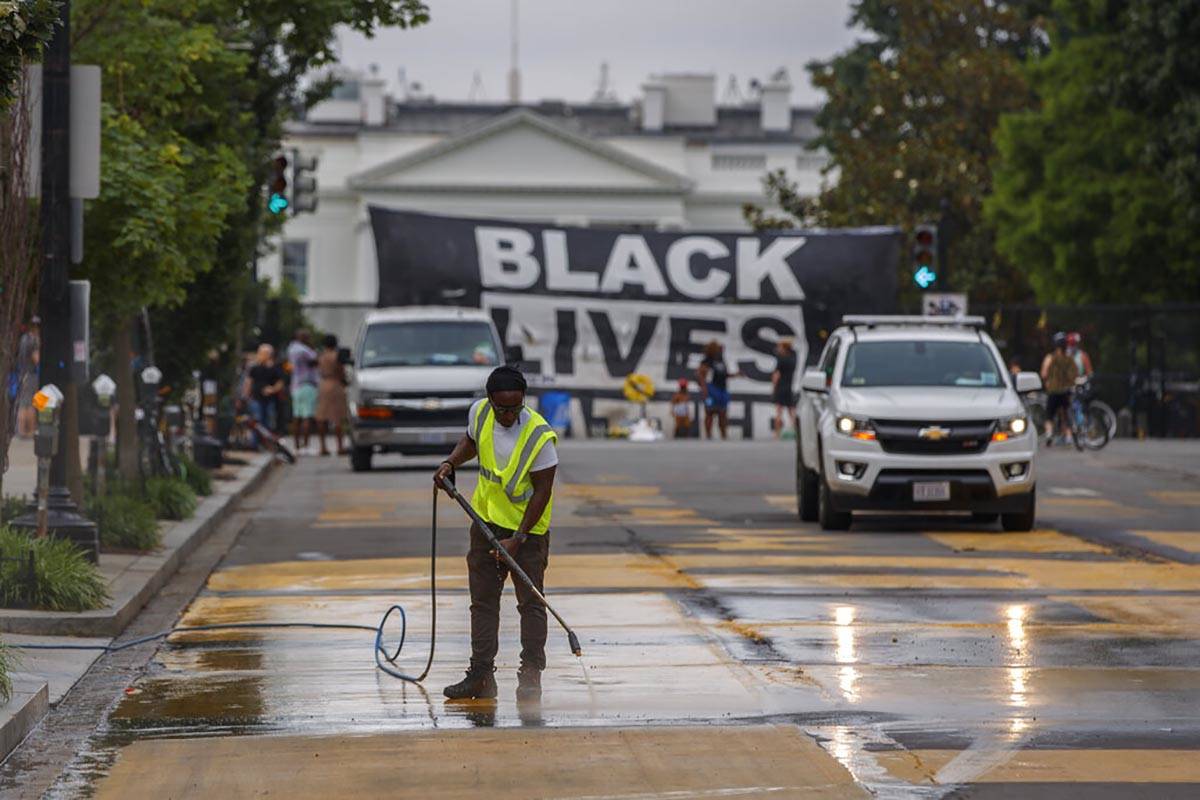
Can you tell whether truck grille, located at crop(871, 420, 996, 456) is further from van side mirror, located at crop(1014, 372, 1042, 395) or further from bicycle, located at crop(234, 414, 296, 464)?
bicycle, located at crop(234, 414, 296, 464)

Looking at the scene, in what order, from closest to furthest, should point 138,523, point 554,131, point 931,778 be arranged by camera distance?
point 931,778 < point 138,523 < point 554,131

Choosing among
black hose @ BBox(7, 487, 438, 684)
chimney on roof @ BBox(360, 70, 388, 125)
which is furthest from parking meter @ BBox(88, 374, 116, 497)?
chimney on roof @ BBox(360, 70, 388, 125)

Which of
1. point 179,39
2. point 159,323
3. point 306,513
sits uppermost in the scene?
point 179,39

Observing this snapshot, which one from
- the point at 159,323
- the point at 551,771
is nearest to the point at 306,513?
the point at 159,323

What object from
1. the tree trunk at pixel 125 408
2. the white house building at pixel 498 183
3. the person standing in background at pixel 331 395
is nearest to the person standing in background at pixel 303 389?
the person standing in background at pixel 331 395

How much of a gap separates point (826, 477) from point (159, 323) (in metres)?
9.19

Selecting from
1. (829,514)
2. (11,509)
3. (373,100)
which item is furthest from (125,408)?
(373,100)

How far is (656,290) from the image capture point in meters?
44.5

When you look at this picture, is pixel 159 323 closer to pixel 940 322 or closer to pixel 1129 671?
pixel 940 322

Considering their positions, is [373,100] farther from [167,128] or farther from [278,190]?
[167,128]

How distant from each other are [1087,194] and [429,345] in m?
25.4

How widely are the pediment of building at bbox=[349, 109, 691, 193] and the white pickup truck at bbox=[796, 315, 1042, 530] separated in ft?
257

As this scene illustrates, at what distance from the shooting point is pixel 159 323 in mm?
26891

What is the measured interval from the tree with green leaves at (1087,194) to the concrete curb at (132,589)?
3244 cm
